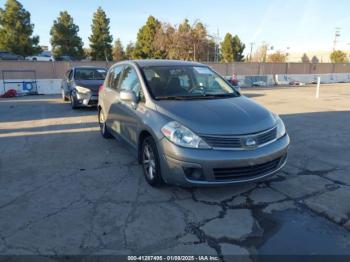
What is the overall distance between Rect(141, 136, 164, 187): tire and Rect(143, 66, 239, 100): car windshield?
71cm

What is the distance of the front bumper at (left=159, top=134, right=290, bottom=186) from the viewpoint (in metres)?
3.46

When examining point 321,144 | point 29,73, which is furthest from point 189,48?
point 321,144

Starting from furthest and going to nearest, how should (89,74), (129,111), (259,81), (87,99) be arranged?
(259,81) → (89,74) → (87,99) → (129,111)

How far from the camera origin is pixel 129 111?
4.85 m

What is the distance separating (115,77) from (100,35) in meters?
38.3

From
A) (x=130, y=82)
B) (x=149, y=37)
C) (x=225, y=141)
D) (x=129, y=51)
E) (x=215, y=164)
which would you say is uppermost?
(x=149, y=37)

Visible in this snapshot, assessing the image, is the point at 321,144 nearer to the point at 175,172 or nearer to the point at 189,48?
the point at 175,172

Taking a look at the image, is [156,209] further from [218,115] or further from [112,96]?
[112,96]

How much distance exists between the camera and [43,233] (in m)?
3.13

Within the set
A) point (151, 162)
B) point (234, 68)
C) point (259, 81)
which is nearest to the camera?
point (151, 162)

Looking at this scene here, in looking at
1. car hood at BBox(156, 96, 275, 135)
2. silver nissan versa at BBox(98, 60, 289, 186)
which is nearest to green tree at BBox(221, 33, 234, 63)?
silver nissan versa at BBox(98, 60, 289, 186)

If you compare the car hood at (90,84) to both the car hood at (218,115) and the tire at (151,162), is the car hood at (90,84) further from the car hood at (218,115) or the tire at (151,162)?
the car hood at (218,115)

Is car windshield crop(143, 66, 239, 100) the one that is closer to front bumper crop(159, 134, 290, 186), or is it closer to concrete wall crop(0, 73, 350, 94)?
front bumper crop(159, 134, 290, 186)

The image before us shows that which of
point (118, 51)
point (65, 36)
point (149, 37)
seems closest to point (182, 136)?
point (149, 37)
